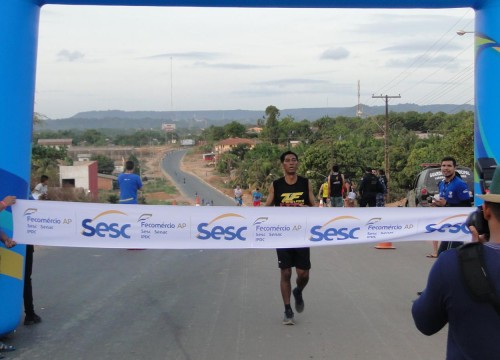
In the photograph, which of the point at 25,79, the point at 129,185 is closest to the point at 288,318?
the point at 25,79

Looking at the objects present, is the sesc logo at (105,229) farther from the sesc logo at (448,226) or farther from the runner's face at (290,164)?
the sesc logo at (448,226)

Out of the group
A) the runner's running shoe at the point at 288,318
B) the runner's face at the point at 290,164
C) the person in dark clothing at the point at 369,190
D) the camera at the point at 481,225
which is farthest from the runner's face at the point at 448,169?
the person in dark clothing at the point at 369,190

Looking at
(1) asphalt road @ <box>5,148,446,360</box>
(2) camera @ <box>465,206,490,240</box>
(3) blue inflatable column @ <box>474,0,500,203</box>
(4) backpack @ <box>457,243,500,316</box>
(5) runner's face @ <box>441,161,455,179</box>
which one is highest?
(3) blue inflatable column @ <box>474,0,500,203</box>

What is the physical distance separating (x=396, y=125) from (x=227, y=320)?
104435 mm

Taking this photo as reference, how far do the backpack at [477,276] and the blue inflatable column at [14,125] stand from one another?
4839mm

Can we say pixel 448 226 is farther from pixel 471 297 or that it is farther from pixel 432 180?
pixel 432 180

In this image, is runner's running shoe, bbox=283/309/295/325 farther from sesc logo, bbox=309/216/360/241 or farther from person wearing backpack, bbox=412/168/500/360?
person wearing backpack, bbox=412/168/500/360

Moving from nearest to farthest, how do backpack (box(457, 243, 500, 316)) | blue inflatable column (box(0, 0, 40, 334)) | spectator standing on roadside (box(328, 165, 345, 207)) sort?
1. backpack (box(457, 243, 500, 316))
2. blue inflatable column (box(0, 0, 40, 334))
3. spectator standing on roadside (box(328, 165, 345, 207))

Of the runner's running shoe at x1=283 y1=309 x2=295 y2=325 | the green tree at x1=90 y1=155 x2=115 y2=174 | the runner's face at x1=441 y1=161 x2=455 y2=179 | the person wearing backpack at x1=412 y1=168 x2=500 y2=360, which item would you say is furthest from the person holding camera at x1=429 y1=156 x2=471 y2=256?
the green tree at x1=90 y1=155 x2=115 y2=174

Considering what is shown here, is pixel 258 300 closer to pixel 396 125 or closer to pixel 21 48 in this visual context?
pixel 21 48

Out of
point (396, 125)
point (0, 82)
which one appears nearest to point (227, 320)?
point (0, 82)

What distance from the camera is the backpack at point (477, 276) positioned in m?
2.23

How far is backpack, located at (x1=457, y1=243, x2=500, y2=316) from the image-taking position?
7.32 ft

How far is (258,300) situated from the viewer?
7660 millimetres
